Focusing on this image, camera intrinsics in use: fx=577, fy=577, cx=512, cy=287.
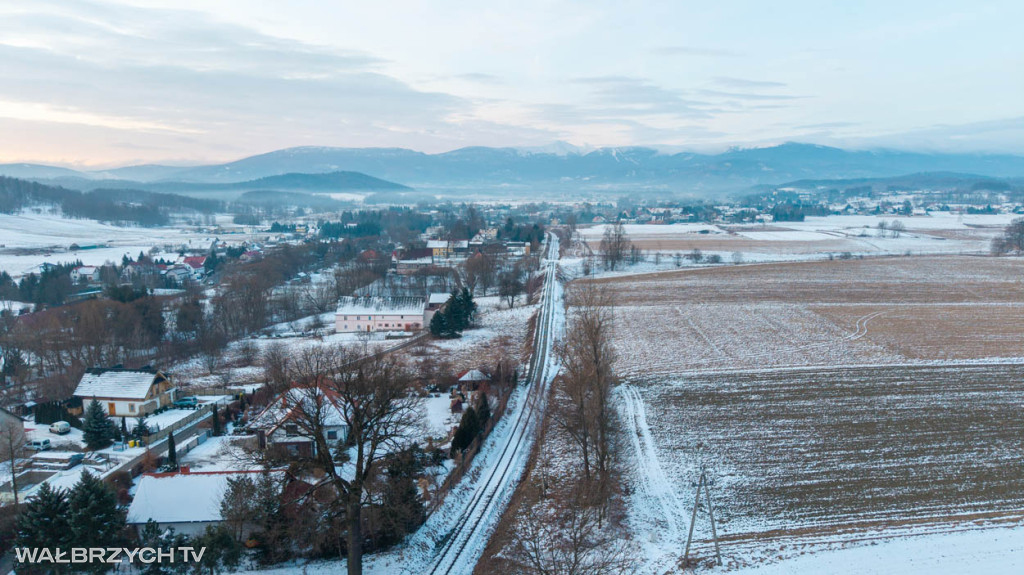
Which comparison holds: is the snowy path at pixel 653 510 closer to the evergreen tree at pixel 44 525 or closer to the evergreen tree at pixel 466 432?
the evergreen tree at pixel 466 432

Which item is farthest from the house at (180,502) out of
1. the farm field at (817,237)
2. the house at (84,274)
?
the farm field at (817,237)

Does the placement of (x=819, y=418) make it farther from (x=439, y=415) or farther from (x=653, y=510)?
(x=439, y=415)

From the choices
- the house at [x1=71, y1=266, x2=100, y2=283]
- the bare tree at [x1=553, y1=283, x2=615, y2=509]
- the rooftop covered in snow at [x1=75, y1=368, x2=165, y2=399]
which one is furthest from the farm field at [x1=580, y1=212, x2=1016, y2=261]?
the rooftop covered in snow at [x1=75, y1=368, x2=165, y2=399]

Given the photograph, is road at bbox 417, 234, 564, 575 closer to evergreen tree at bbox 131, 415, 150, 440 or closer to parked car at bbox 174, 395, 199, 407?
evergreen tree at bbox 131, 415, 150, 440

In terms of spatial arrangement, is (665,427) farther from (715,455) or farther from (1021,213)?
(1021,213)

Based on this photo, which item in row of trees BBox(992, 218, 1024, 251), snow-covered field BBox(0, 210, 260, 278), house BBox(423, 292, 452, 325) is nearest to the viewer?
house BBox(423, 292, 452, 325)

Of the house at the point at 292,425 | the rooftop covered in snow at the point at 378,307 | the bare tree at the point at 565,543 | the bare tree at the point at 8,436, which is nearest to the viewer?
the bare tree at the point at 565,543

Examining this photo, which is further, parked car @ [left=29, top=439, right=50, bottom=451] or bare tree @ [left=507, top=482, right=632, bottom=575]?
parked car @ [left=29, top=439, right=50, bottom=451]

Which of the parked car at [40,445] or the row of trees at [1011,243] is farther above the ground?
the row of trees at [1011,243]
